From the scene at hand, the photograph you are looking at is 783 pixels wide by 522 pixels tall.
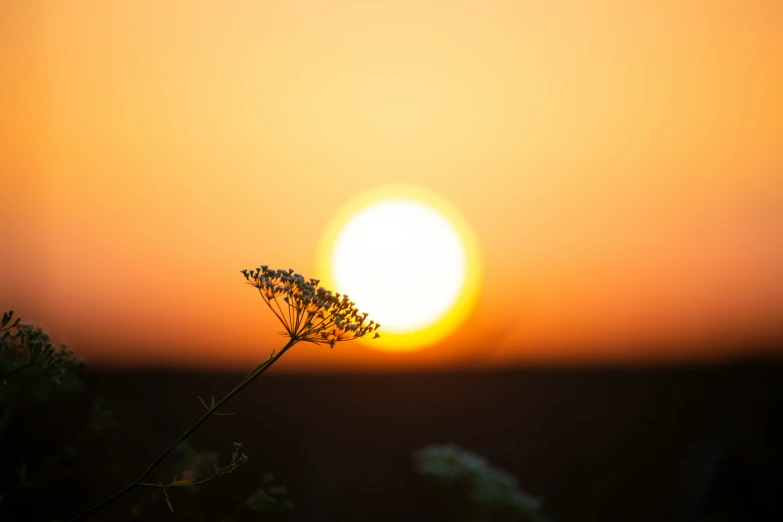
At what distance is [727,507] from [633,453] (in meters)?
2.87

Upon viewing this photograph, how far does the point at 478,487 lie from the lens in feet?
14.8

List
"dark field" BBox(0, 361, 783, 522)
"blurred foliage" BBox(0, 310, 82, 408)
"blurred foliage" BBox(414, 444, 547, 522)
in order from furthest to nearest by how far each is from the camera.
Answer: "dark field" BBox(0, 361, 783, 522) < "blurred foliage" BBox(414, 444, 547, 522) < "blurred foliage" BBox(0, 310, 82, 408)

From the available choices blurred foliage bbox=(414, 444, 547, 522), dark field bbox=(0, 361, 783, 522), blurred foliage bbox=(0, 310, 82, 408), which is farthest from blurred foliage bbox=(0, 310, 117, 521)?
blurred foliage bbox=(414, 444, 547, 522)

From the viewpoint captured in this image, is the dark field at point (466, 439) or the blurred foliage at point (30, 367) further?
the dark field at point (466, 439)

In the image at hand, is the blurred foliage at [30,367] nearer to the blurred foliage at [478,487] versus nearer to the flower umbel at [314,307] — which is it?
the flower umbel at [314,307]

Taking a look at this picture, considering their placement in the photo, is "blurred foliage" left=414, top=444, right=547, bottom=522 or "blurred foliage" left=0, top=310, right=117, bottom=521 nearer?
"blurred foliage" left=0, top=310, right=117, bottom=521

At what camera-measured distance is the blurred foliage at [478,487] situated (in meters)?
4.44

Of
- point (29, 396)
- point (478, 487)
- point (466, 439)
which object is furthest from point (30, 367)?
point (466, 439)

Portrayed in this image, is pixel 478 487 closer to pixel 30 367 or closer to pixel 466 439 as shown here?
pixel 30 367

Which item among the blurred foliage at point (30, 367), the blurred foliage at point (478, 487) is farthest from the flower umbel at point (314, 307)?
the blurred foliage at point (478, 487)

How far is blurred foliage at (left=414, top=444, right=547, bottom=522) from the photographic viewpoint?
4441 millimetres

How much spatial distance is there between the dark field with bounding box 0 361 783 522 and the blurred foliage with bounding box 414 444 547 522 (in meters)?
1.08

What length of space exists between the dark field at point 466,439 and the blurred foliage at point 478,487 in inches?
42.7

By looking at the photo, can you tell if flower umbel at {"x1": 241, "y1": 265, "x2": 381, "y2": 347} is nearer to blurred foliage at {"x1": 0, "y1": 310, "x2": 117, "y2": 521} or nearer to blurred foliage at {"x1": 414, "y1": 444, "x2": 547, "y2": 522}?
blurred foliage at {"x1": 0, "y1": 310, "x2": 117, "y2": 521}
